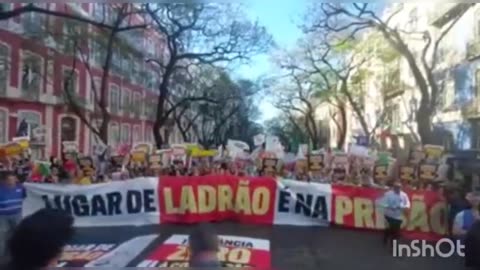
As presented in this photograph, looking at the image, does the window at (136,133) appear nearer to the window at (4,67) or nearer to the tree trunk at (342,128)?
the window at (4,67)

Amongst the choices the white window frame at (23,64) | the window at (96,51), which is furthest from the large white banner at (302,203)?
the white window frame at (23,64)

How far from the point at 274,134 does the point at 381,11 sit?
1.15m

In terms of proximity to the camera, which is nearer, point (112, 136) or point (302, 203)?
point (112, 136)

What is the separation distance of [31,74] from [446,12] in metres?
3.04

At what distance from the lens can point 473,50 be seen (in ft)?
15.4

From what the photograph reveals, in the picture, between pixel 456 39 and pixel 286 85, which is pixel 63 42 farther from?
pixel 456 39

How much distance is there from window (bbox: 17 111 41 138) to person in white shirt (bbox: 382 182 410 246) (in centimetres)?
264

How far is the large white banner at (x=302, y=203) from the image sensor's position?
16.3 ft

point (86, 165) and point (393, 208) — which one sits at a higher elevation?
point (86, 165)

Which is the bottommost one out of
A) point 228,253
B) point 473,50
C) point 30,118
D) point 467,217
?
point 228,253

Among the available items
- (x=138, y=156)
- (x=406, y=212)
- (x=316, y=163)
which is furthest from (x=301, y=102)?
(x=138, y=156)

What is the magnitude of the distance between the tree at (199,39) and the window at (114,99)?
0.32 m

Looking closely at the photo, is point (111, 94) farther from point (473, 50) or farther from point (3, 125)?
point (473, 50)

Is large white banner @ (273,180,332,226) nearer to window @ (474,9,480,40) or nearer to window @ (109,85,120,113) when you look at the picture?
window @ (109,85,120,113)
